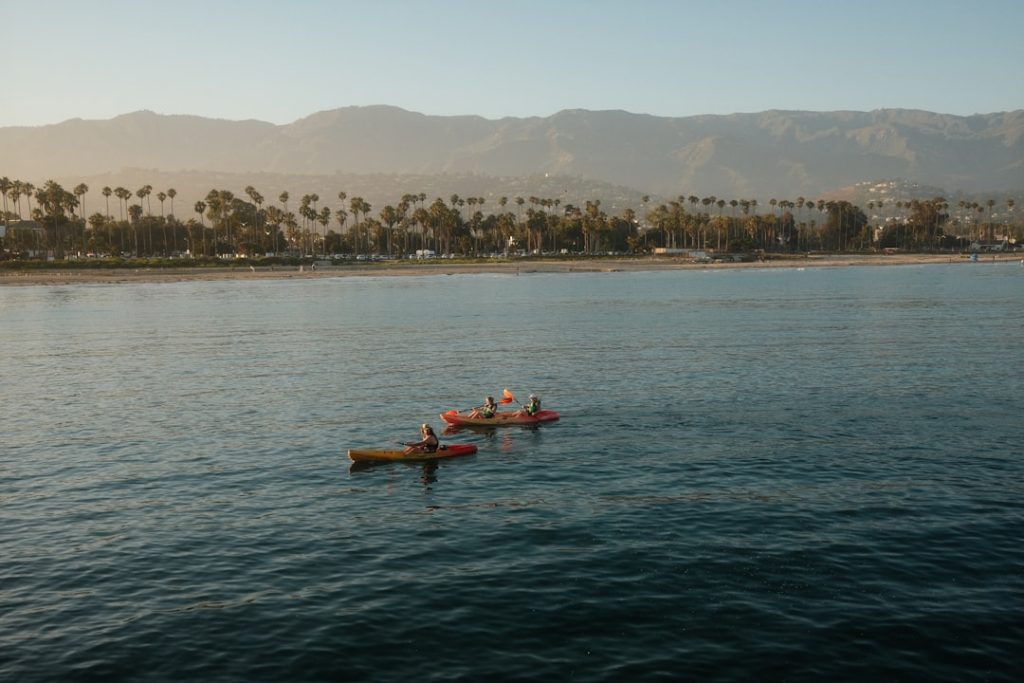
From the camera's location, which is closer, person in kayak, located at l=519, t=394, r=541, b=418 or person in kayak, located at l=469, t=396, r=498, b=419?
person in kayak, located at l=519, t=394, r=541, b=418

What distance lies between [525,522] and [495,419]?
14.8 m

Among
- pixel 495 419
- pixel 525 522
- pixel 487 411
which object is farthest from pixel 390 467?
pixel 525 522

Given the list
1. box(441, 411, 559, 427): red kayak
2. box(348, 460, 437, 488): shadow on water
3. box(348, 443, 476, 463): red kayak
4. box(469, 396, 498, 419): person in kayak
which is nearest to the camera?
box(348, 460, 437, 488): shadow on water

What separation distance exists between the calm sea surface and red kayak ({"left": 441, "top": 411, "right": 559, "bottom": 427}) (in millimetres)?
1026

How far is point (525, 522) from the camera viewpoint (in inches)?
1093

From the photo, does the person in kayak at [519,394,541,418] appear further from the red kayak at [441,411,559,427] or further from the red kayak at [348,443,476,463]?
the red kayak at [348,443,476,463]

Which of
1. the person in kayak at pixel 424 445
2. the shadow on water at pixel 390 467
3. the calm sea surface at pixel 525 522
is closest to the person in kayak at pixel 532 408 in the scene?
the calm sea surface at pixel 525 522

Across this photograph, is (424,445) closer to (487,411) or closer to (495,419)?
(495,419)

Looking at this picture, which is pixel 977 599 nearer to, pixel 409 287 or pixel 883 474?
pixel 883 474

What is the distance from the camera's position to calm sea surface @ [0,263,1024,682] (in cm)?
A: 1942

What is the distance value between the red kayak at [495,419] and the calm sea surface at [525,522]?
1.03 metres

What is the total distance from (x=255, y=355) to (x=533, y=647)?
54.9m


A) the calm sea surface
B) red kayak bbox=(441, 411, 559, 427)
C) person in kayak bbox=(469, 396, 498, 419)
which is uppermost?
person in kayak bbox=(469, 396, 498, 419)

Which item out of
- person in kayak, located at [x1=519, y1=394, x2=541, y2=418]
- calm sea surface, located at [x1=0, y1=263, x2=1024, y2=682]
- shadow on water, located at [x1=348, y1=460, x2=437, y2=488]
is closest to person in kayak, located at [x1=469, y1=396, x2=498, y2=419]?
person in kayak, located at [x1=519, y1=394, x2=541, y2=418]
